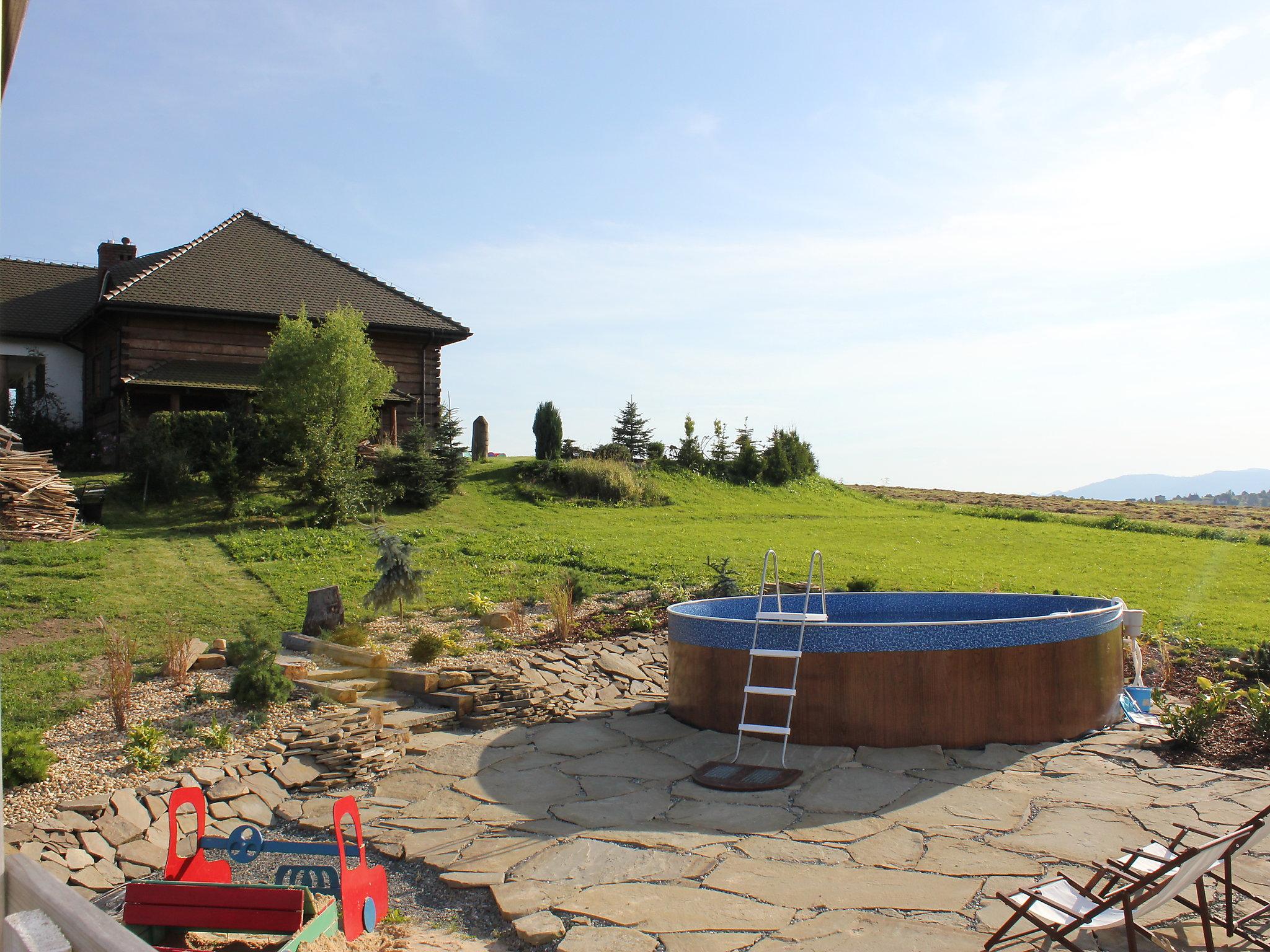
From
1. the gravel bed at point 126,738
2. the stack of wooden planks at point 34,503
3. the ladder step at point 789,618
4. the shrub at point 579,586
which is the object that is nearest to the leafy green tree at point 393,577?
the shrub at point 579,586

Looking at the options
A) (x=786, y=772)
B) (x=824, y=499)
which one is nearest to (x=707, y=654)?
(x=786, y=772)

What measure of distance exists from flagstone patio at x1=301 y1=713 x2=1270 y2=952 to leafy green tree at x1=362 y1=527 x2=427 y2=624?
3202 mm

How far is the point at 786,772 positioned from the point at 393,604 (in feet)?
22.7

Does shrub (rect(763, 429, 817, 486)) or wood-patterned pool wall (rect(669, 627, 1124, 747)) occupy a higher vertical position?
shrub (rect(763, 429, 817, 486))

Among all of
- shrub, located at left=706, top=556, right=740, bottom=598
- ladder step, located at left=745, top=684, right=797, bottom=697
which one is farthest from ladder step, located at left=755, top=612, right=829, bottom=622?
shrub, located at left=706, top=556, right=740, bottom=598

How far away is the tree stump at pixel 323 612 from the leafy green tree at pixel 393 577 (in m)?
0.41

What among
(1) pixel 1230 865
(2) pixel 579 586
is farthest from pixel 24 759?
(2) pixel 579 586

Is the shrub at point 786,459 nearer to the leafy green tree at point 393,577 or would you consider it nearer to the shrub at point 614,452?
the shrub at point 614,452

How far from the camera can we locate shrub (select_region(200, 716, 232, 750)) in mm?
7336

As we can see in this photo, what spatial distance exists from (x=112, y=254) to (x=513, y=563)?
22.3 meters

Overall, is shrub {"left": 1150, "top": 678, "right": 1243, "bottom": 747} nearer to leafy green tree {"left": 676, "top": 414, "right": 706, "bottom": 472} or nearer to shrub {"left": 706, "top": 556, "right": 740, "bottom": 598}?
shrub {"left": 706, "top": 556, "right": 740, "bottom": 598}

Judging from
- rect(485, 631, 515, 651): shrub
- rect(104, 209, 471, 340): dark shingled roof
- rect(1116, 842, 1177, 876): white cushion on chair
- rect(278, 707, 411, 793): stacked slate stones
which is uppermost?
rect(104, 209, 471, 340): dark shingled roof

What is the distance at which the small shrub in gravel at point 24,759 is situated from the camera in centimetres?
620

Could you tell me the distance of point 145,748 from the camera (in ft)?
23.0
